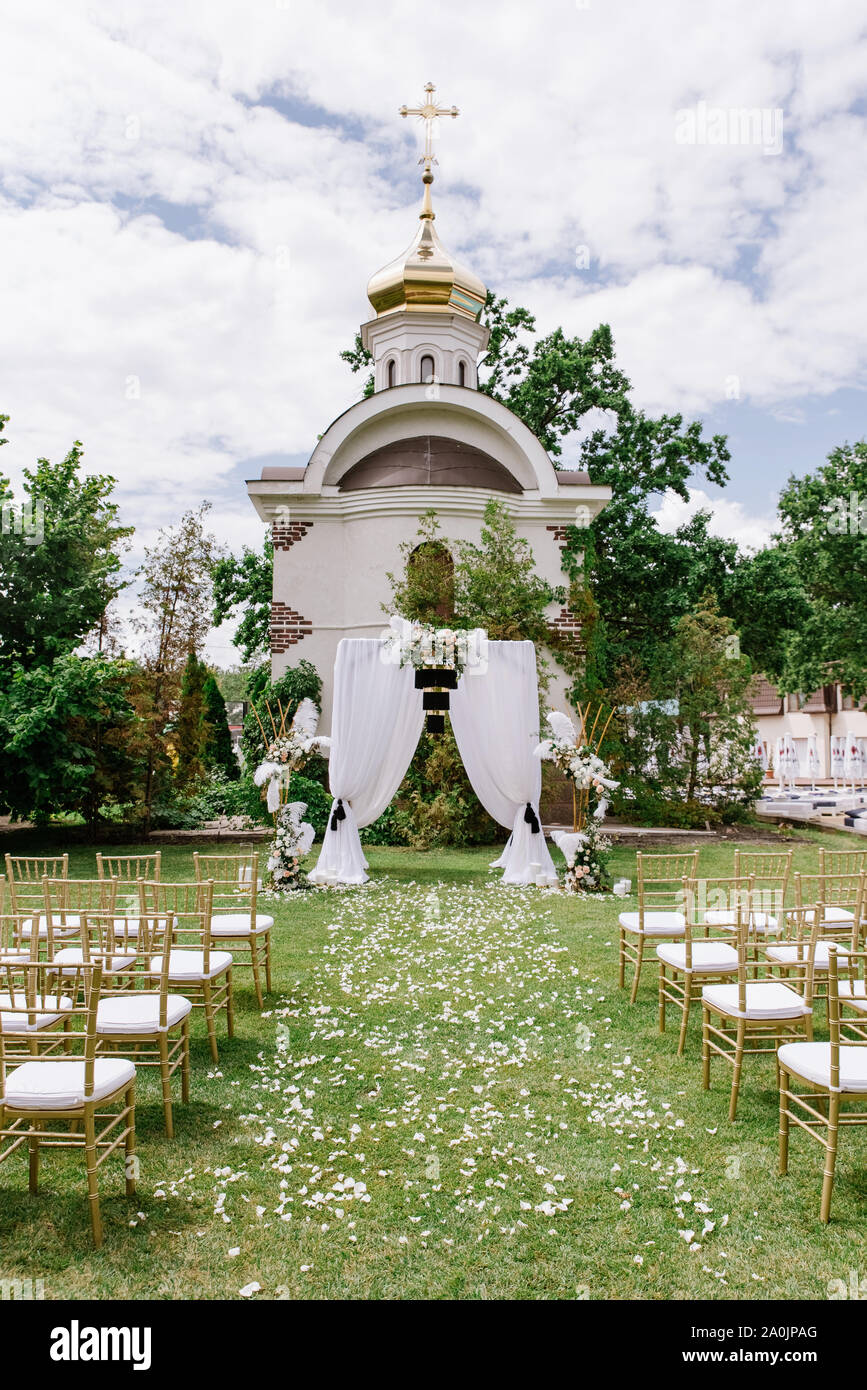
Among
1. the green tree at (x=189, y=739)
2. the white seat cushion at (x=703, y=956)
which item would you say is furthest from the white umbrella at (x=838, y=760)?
the white seat cushion at (x=703, y=956)

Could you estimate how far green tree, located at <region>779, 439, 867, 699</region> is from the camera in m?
28.1

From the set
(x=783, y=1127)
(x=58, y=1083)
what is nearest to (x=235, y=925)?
(x=58, y=1083)

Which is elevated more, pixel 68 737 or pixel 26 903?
pixel 68 737

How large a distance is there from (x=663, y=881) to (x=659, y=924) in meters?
1.17

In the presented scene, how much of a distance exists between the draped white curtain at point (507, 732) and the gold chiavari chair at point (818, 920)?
4.63 m

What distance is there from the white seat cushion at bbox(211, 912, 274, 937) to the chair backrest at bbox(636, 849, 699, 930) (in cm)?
288

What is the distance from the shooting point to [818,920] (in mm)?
4594

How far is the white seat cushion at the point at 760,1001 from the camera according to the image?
4852mm

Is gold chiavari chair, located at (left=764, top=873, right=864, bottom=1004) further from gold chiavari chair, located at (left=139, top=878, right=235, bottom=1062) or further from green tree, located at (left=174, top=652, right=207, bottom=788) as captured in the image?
green tree, located at (left=174, top=652, right=207, bottom=788)

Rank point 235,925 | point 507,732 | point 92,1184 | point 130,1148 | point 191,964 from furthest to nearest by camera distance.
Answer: point 507,732, point 235,925, point 191,964, point 130,1148, point 92,1184

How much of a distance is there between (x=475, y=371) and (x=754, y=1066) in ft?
62.0

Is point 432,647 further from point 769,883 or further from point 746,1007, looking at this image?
point 746,1007

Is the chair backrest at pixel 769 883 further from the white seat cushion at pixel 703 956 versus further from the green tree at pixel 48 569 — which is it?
the green tree at pixel 48 569
